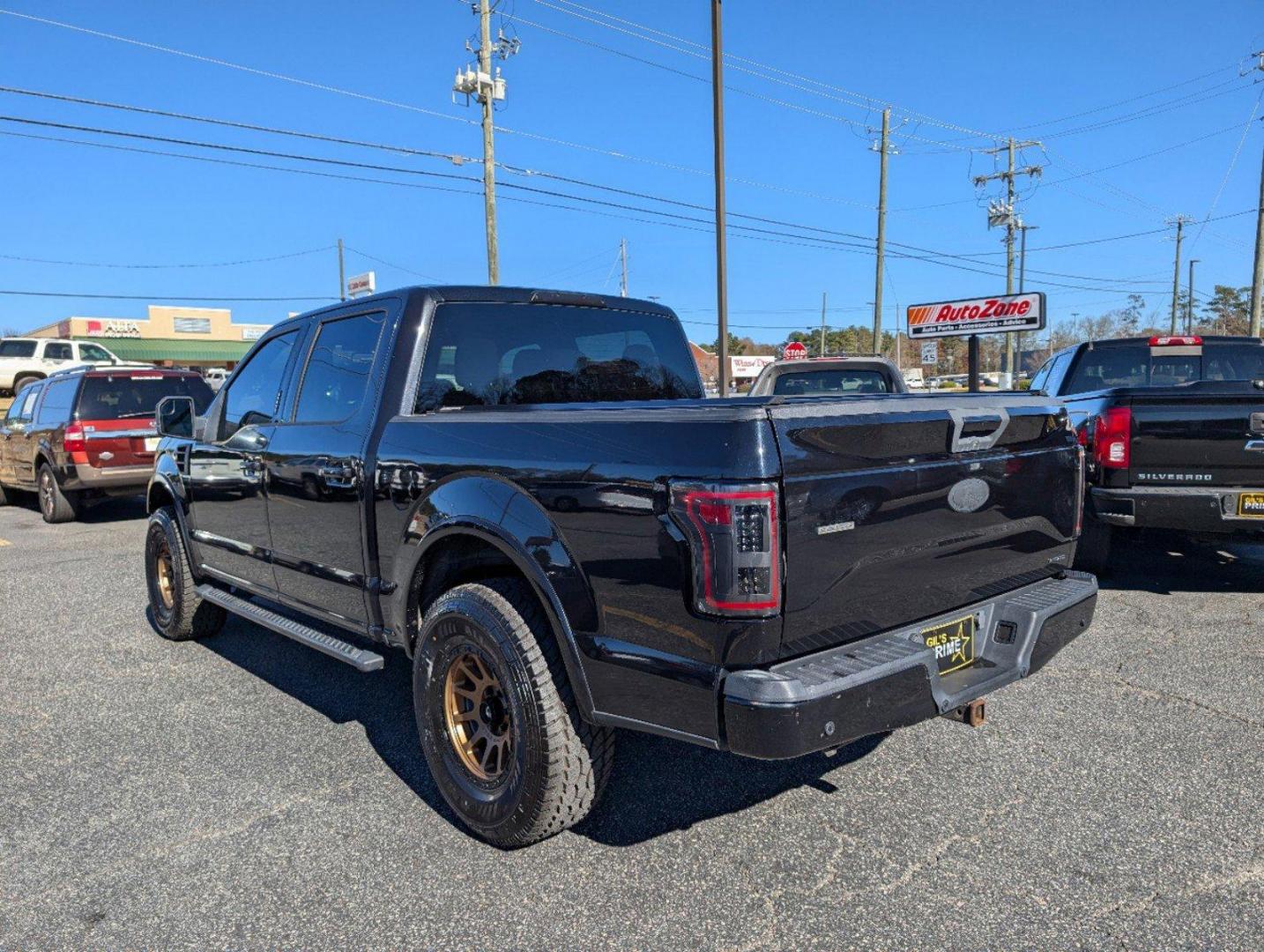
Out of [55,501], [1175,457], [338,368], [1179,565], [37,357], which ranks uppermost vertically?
[37,357]

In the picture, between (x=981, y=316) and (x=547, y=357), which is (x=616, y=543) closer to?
(x=547, y=357)

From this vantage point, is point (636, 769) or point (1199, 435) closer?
point (636, 769)

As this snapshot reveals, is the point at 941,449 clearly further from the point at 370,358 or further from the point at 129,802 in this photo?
the point at 129,802

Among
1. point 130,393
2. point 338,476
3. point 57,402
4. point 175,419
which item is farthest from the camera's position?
point 57,402

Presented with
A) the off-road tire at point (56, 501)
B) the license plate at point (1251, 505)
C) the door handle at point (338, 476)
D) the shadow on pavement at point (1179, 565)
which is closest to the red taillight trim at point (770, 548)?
the door handle at point (338, 476)

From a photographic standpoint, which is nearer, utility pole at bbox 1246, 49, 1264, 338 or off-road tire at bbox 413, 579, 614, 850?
off-road tire at bbox 413, 579, 614, 850

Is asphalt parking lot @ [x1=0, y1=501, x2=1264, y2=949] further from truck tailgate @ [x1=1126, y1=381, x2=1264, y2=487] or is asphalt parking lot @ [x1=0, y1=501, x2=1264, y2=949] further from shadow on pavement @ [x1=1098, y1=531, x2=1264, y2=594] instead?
shadow on pavement @ [x1=1098, y1=531, x2=1264, y2=594]

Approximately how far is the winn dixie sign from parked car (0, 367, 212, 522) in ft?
37.9

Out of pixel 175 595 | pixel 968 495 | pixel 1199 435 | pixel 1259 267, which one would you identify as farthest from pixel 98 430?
pixel 1259 267

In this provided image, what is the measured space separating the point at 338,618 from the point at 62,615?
354 cm

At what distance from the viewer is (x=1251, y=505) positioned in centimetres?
539

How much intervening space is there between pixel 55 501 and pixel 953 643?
11.5 m

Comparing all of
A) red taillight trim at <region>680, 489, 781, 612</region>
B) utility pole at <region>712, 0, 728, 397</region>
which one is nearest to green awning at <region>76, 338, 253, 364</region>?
utility pole at <region>712, 0, 728, 397</region>

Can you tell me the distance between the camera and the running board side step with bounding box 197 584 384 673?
11.6 ft
